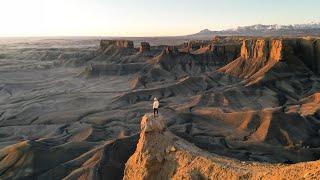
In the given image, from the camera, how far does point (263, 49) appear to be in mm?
57688

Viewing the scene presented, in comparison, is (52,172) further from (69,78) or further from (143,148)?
(69,78)

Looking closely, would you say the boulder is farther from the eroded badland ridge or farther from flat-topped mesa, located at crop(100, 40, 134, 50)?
flat-topped mesa, located at crop(100, 40, 134, 50)

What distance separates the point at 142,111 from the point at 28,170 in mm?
19032

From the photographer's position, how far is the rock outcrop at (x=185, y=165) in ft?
34.3

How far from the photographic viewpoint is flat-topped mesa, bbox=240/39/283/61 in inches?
2179

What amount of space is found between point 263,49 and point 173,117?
24932 mm

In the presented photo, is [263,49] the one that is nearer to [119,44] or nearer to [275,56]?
[275,56]

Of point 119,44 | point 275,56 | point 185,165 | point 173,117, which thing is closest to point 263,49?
point 275,56

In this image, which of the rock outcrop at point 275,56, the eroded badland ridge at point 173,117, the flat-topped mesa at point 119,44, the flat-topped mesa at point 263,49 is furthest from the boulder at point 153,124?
the flat-topped mesa at point 119,44

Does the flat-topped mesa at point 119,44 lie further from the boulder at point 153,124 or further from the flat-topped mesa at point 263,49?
the boulder at point 153,124

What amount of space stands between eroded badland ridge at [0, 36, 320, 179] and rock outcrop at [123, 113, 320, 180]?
0.03 meters

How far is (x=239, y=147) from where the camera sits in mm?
26703

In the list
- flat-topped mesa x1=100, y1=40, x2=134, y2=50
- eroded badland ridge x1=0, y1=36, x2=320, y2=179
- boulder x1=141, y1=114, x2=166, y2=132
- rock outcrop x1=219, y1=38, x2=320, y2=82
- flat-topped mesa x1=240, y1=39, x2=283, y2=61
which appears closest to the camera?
eroded badland ridge x1=0, y1=36, x2=320, y2=179

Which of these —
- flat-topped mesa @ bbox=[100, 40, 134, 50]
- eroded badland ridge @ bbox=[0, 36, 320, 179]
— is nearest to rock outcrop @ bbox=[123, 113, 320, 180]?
eroded badland ridge @ bbox=[0, 36, 320, 179]
